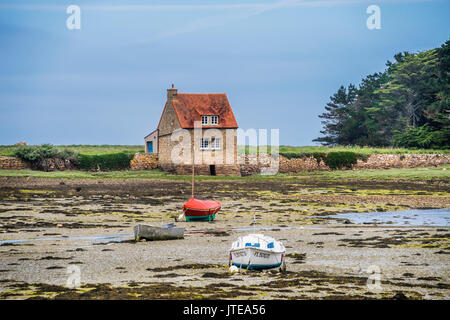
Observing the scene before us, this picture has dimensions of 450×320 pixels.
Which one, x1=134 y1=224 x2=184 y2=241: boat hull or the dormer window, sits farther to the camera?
the dormer window

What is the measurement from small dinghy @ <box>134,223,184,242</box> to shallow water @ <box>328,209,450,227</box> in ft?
33.1

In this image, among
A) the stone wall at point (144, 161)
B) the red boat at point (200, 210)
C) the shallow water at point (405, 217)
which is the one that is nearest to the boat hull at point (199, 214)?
Answer: the red boat at point (200, 210)

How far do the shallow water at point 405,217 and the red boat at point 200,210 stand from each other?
675cm

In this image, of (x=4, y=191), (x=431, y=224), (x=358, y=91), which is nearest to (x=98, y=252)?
(x=431, y=224)

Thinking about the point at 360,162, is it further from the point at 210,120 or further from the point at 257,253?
the point at 257,253

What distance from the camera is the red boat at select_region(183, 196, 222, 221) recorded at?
2906 cm

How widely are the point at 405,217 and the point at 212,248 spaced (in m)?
13.9

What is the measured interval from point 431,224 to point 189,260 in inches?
560

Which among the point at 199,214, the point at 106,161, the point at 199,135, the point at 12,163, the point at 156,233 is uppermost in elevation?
the point at 199,135

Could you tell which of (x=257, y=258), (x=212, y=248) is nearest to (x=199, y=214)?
(x=212, y=248)

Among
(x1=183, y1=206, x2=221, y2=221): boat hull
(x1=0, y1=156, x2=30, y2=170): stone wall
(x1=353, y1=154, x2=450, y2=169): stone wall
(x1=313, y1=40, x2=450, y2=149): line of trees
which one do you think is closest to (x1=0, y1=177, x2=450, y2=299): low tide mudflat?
(x1=183, y1=206, x2=221, y2=221): boat hull

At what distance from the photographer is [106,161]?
208ft

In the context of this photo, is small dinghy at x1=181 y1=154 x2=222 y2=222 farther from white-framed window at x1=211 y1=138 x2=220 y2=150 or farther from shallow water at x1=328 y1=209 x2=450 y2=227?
white-framed window at x1=211 y1=138 x2=220 y2=150

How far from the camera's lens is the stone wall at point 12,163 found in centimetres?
5822
